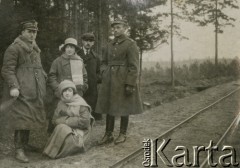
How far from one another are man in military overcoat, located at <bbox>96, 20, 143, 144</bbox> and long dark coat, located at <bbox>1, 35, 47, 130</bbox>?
1395 millimetres

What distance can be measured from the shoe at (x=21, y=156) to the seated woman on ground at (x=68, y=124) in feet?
1.05

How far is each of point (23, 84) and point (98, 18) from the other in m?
9.45

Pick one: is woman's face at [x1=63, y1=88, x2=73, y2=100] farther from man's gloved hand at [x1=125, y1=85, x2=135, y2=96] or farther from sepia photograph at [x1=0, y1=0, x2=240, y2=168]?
man's gloved hand at [x1=125, y1=85, x2=135, y2=96]

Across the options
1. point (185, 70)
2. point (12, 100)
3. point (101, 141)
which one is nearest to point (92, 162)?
point (101, 141)

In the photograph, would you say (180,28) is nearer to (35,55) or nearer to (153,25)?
(153,25)

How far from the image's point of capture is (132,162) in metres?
5.94

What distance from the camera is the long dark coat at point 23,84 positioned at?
18.5ft

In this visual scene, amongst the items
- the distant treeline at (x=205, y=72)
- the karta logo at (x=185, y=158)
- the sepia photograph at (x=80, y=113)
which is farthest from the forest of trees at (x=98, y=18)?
the distant treeline at (x=205, y=72)

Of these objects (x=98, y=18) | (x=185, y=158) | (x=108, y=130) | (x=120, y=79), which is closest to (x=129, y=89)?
(x=120, y=79)

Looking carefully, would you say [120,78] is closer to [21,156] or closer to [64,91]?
[64,91]

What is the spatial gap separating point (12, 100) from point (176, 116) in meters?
5.86

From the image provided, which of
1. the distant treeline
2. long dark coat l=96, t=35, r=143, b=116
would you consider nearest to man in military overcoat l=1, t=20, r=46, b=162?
long dark coat l=96, t=35, r=143, b=116

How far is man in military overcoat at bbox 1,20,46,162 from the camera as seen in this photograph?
5640 mm

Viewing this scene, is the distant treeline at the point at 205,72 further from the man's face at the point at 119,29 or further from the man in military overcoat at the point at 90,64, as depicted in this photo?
A: the man's face at the point at 119,29
